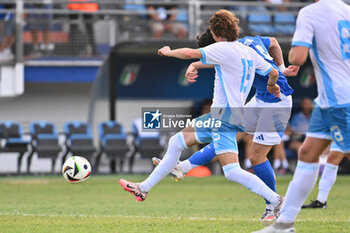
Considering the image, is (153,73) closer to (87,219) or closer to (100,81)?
(100,81)

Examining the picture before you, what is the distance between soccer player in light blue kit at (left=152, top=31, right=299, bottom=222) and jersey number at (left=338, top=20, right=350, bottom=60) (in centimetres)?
217

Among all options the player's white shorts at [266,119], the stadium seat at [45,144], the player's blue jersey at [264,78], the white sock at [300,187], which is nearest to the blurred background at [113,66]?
the stadium seat at [45,144]

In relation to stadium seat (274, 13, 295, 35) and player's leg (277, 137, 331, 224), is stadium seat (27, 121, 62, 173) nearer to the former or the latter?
stadium seat (274, 13, 295, 35)

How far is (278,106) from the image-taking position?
9039 millimetres

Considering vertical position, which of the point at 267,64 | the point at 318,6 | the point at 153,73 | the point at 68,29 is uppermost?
the point at 318,6

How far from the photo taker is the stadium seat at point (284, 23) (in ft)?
70.2

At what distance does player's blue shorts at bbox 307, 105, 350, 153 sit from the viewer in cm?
640

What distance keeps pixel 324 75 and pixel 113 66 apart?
1513 centimetres

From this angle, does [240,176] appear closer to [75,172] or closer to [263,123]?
[263,123]

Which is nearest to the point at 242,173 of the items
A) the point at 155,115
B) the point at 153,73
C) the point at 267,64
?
the point at 267,64

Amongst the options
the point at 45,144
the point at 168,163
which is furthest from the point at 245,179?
the point at 45,144

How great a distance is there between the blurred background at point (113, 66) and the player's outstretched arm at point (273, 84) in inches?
442

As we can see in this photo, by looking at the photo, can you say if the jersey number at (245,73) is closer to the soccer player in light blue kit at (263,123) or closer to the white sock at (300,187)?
the soccer player in light blue kit at (263,123)

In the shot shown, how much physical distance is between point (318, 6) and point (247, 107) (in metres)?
2.63
